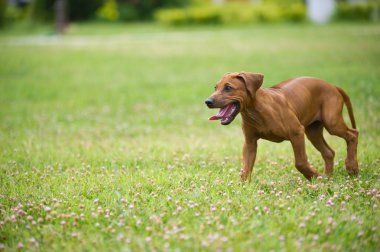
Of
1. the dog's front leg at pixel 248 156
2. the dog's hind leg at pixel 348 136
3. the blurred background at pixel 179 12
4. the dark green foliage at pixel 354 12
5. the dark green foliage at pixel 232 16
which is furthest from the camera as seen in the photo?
the dark green foliage at pixel 232 16

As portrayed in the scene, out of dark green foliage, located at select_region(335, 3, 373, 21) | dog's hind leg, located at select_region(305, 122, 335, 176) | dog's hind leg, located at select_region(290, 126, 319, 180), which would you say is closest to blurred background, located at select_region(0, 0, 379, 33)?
dark green foliage, located at select_region(335, 3, 373, 21)

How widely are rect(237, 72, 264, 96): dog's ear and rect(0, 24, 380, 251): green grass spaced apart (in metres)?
0.98

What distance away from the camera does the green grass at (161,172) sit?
13.2 ft

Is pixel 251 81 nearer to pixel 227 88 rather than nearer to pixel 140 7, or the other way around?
pixel 227 88

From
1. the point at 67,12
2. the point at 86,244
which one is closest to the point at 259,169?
the point at 86,244

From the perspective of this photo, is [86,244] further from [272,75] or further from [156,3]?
[156,3]

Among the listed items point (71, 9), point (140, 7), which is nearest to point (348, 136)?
point (140, 7)

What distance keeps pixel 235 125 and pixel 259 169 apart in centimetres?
373

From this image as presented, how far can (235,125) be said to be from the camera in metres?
9.88

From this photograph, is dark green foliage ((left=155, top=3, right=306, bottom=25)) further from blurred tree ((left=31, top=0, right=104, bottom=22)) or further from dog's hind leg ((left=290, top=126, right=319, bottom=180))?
dog's hind leg ((left=290, top=126, right=319, bottom=180))

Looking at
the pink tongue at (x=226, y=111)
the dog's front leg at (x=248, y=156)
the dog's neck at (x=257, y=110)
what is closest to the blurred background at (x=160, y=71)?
the dog's front leg at (x=248, y=156)

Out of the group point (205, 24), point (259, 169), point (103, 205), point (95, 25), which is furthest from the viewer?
point (95, 25)

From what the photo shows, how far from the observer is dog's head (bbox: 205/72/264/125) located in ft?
16.2

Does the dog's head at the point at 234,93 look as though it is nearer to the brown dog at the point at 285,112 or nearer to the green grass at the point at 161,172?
the brown dog at the point at 285,112
